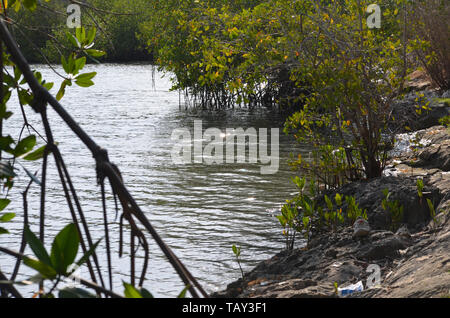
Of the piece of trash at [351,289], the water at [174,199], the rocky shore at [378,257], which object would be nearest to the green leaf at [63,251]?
the water at [174,199]

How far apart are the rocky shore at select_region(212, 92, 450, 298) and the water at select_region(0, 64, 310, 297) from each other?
59 centimetres

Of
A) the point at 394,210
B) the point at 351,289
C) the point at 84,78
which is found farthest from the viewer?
the point at 394,210

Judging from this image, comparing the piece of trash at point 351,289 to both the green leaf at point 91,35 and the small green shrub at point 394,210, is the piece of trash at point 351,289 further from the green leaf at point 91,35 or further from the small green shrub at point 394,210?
the green leaf at point 91,35

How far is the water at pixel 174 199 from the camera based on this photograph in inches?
248

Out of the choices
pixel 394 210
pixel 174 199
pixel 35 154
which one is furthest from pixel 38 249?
pixel 174 199

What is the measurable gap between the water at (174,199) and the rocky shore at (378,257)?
0.59 meters

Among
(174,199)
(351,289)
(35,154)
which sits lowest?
(174,199)

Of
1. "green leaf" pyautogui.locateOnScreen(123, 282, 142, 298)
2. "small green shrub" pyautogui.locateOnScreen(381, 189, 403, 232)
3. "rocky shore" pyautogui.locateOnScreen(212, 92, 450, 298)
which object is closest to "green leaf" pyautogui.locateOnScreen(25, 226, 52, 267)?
"green leaf" pyautogui.locateOnScreen(123, 282, 142, 298)

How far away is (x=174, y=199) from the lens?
29.6ft

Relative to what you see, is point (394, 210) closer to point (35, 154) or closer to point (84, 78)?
point (84, 78)

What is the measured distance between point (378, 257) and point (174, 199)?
4361 mm

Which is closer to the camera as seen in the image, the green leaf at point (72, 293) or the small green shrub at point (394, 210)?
the green leaf at point (72, 293)

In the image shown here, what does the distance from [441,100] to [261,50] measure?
5564 mm

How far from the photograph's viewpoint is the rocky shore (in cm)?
406
